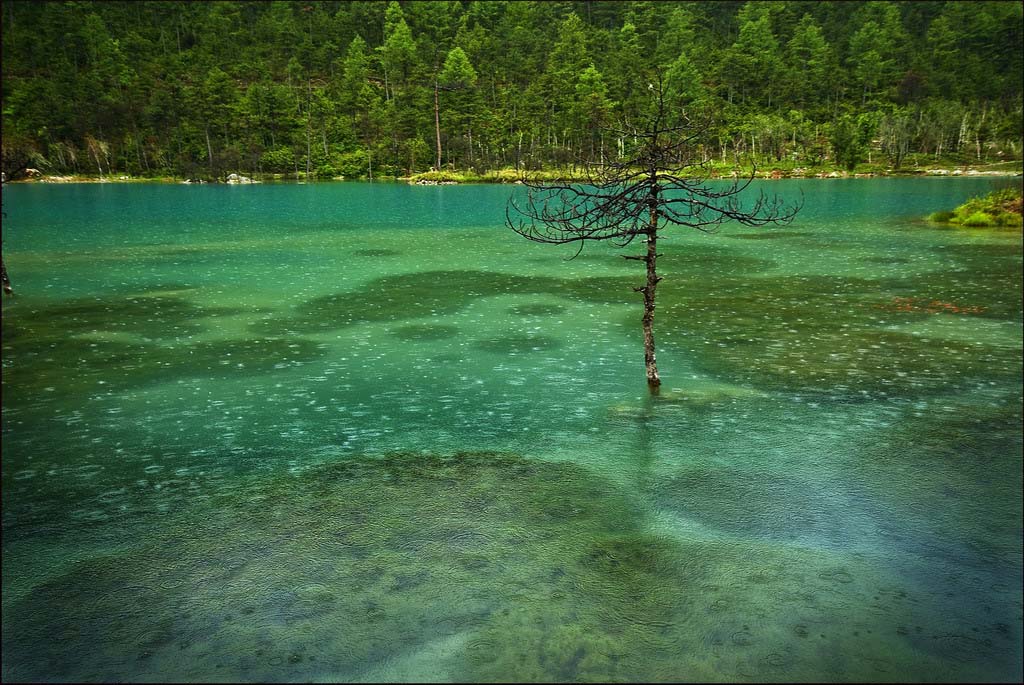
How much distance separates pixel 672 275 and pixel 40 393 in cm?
2846

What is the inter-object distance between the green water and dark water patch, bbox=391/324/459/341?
0.19 m

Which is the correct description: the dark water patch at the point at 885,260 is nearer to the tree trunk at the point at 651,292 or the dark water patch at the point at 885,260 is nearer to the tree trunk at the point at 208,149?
the tree trunk at the point at 651,292

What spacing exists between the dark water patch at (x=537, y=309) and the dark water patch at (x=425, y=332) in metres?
3.68

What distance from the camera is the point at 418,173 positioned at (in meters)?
159

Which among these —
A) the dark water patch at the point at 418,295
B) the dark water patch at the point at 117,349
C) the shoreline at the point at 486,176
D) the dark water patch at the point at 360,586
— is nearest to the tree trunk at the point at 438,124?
the shoreline at the point at 486,176

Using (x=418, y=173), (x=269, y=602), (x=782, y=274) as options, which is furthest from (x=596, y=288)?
(x=418, y=173)

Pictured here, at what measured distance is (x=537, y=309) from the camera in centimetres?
2995

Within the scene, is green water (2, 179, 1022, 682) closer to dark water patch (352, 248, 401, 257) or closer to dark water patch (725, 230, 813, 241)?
dark water patch (352, 248, 401, 257)

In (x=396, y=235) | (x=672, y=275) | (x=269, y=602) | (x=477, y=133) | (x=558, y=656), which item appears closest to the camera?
(x=558, y=656)

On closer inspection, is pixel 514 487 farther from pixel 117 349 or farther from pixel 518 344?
pixel 117 349

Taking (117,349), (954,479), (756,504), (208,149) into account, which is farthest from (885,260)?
(208,149)

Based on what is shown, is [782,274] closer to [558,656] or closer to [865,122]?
[558,656]

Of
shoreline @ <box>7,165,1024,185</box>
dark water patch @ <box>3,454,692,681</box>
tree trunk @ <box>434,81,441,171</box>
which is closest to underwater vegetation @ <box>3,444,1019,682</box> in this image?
dark water patch @ <box>3,454,692,681</box>

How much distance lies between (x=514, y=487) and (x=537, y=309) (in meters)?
17.0
